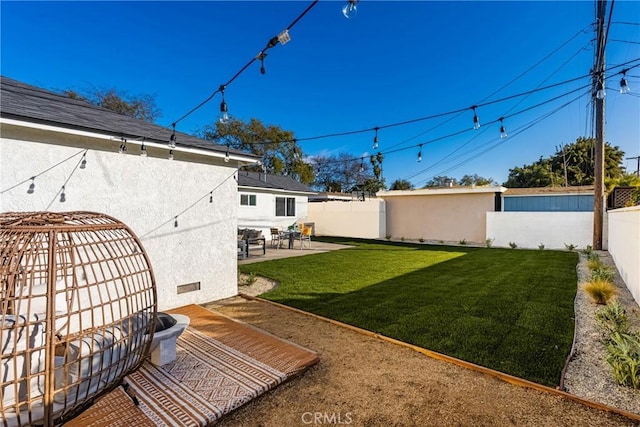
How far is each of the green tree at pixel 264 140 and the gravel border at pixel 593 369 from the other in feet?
82.2

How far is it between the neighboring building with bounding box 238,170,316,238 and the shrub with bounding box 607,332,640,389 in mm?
12906

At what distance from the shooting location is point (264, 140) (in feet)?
100

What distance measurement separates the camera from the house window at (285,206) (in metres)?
17.9

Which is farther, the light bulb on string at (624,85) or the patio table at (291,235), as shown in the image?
the patio table at (291,235)

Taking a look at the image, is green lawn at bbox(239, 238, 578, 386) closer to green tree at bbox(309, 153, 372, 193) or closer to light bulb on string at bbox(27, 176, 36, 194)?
light bulb on string at bbox(27, 176, 36, 194)

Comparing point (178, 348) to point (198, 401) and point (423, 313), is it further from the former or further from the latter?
point (423, 313)

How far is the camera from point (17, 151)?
3838 mm

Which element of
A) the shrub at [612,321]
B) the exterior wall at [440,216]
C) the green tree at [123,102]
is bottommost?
the shrub at [612,321]

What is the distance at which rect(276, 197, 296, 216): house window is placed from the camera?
17.9m

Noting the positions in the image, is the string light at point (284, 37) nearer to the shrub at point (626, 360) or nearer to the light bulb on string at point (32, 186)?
the light bulb on string at point (32, 186)

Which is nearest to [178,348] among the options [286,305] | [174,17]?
[286,305]

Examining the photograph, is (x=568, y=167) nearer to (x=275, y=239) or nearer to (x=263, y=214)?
(x=275, y=239)

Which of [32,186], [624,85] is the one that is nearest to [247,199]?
[32,186]

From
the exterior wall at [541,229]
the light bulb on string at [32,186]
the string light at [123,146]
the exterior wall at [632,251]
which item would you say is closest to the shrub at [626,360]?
the exterior wall at [632,251]
